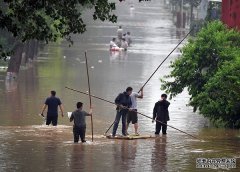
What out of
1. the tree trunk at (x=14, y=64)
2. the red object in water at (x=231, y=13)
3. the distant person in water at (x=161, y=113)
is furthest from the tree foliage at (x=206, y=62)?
the tree trunk at (x=14, y=64)

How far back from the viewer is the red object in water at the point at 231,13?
3584cm

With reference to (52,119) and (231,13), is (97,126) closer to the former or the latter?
(52,119)

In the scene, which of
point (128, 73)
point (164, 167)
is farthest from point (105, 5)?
A: point (128, 73)

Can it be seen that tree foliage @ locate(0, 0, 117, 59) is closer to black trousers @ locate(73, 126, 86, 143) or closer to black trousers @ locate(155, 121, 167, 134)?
black trousers @ locate(73, 126, 86, 143)

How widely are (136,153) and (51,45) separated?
49.4m

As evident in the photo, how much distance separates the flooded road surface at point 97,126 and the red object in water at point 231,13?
3.80 meters

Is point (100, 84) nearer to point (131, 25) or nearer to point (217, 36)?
point (217, 36)

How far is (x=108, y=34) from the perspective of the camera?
276ft

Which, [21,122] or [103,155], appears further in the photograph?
[21,122]

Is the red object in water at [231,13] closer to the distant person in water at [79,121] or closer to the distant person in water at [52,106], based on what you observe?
the distant person in water at [52,106]

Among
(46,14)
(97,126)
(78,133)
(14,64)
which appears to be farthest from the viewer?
(14,64)

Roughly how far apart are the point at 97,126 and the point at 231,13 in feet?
39.8

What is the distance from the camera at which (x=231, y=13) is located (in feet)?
122

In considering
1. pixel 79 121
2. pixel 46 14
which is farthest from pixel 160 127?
pixel 46 14
